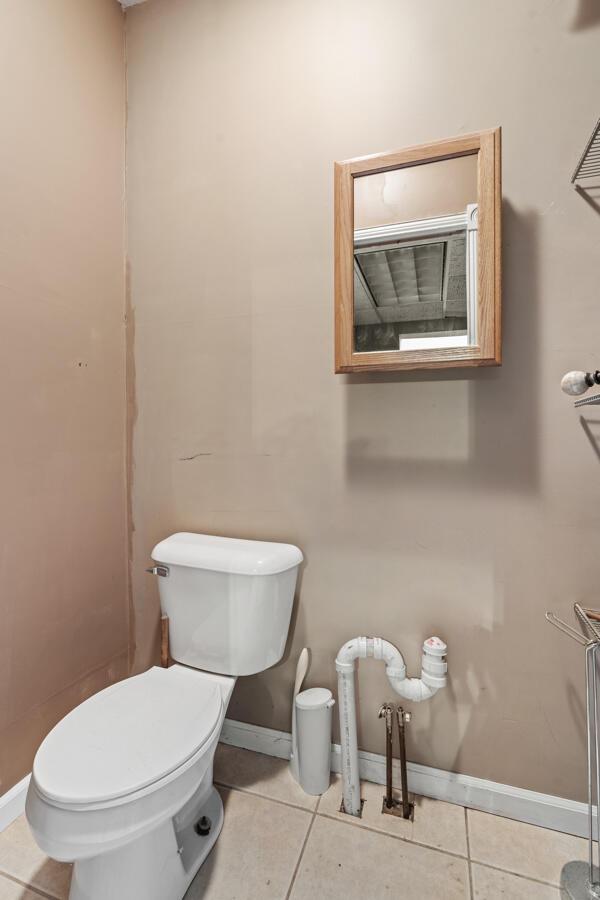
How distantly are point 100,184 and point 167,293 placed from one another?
0.41 m

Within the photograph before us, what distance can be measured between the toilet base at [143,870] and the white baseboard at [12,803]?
1.17 feet

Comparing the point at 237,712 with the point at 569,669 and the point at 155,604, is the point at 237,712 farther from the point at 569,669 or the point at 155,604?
the point at 569,669

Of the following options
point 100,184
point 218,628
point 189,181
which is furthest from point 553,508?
point 100,184

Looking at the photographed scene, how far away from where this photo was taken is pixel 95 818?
2.57 feet

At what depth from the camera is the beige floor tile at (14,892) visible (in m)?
0.98

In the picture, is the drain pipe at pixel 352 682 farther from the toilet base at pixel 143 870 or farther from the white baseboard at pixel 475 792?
the toilet base at pixel 143 870

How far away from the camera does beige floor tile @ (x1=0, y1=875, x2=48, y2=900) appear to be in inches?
38.7

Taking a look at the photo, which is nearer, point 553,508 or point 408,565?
point 553,508

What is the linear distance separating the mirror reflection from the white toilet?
694 millimetres

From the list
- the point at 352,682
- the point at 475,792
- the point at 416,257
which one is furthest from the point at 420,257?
the point at 475,792

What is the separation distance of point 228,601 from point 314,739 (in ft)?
1.53

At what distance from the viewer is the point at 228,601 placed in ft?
3.97

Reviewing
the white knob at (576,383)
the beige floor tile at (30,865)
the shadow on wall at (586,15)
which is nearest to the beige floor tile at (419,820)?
the beige floor tile at (30,865)

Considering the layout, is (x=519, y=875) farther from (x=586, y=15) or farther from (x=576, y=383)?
(x=586, y=15)
